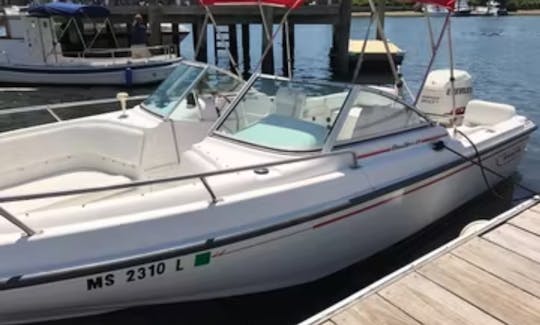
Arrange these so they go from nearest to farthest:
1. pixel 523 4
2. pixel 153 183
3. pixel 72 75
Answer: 1. pixel 153 183
2. pixel 72 75
3. pixel 523 4

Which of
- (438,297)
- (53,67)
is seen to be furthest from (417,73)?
(438,297)

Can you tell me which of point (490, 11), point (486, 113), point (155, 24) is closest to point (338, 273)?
point (486, 113)

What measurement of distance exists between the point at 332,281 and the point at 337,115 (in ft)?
5.03

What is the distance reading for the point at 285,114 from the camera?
15.8 ft

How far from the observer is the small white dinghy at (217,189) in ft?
11.2

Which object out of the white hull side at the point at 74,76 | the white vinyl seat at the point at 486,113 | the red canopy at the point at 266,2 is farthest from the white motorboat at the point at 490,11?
the red canopy at the point at 266,2

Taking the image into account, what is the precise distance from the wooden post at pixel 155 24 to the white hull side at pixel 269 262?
1740 centimetres

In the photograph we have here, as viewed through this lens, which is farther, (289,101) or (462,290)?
(289,101)

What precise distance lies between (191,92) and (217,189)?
69.5 inches

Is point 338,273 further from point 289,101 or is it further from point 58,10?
point 58,10

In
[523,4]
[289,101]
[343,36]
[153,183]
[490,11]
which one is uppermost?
[289,101]

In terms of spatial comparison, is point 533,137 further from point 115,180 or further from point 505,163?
point 115,180

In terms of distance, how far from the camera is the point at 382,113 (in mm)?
4871

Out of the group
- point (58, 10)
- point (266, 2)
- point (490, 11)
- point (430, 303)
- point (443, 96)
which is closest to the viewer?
point (430, 303)
